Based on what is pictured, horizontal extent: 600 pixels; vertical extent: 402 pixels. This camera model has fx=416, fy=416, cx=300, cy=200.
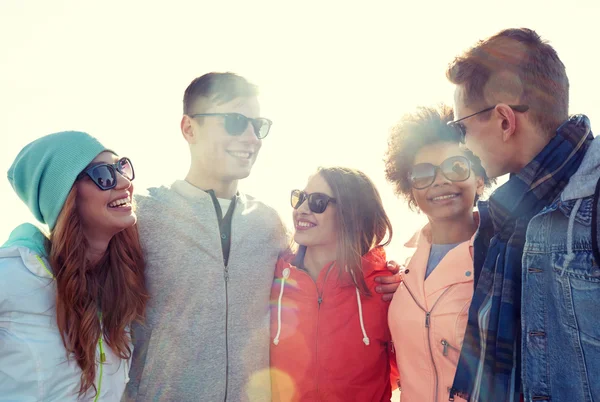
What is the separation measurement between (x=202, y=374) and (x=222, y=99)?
2.54 m

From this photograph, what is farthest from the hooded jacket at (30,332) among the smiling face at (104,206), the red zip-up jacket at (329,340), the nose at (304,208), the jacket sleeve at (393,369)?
the jacket sleeve at (393,369)

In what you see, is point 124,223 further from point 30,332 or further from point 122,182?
point 30,332

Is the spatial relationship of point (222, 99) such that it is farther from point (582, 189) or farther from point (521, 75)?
point (582, 189)

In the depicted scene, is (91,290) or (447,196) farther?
(447,196)

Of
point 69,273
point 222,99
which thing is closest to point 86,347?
point 69,273

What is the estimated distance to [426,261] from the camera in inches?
138

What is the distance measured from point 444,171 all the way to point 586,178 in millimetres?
1591

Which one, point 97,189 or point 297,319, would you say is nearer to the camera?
point 97,189

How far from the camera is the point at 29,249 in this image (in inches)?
104

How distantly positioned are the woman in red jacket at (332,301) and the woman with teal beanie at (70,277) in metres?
1.25

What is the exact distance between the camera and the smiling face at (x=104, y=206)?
3016 mm

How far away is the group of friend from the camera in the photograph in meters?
2.26

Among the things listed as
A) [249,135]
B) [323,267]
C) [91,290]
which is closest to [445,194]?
[323,267]

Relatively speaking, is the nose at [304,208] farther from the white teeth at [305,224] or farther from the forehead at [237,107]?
the forehead at [237,107]
